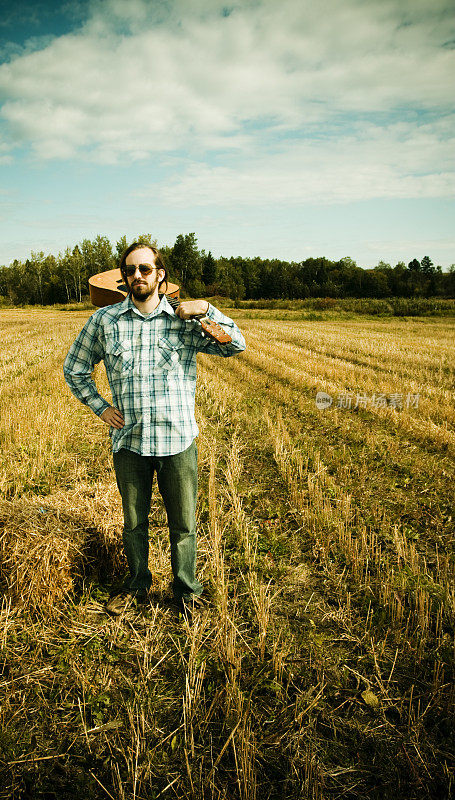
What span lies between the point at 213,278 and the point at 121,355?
7752cm

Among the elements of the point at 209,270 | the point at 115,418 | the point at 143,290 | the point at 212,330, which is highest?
the point at 209,270

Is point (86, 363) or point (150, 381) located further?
point (86, 363)

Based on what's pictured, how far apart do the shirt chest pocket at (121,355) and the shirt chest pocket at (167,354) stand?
0.20 m

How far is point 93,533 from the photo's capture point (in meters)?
3.58

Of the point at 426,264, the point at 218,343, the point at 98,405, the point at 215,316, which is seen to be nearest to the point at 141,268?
the point at 215,316

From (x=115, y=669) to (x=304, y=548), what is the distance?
6.87 ft

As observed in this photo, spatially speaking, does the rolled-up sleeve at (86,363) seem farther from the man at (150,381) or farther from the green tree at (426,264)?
the green tree at (426,264)

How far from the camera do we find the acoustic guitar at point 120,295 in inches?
108

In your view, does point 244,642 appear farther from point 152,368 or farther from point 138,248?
point 138,248

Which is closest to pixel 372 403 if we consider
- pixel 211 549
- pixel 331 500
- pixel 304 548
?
pixel 331 500

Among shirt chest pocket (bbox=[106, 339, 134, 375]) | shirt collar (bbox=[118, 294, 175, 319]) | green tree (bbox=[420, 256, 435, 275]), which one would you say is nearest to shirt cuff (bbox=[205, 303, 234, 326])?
shirt collar (bbox=[118, 294, 175, 319])

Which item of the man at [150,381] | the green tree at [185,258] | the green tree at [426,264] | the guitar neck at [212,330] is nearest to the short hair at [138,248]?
the man at [150,381]

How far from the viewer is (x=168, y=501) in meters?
3.00

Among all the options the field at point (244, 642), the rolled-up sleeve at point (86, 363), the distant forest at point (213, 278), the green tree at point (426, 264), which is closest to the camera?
the field at point (244, 642)
